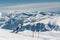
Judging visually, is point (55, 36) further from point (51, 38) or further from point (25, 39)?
point (25, 39)

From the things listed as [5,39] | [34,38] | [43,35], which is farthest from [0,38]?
[43,35]

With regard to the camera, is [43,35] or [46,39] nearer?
[46,39]

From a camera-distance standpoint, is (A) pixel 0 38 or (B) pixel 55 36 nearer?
(A) pixel 0 38

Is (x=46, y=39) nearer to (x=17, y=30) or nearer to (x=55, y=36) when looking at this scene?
(x=55, y=36)

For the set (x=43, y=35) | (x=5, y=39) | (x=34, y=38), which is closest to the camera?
(x=5, y=39)

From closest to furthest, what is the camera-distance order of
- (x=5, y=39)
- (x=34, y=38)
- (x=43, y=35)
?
(x=5, y=39) < (x=34, y=38) < (x=43, y=35)

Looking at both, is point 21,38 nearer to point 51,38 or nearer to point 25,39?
point 25,39

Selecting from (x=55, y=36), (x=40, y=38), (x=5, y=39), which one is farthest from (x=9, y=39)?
(x=55, y=36)

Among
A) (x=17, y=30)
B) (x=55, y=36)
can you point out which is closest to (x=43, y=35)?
(x=55, y=36)
